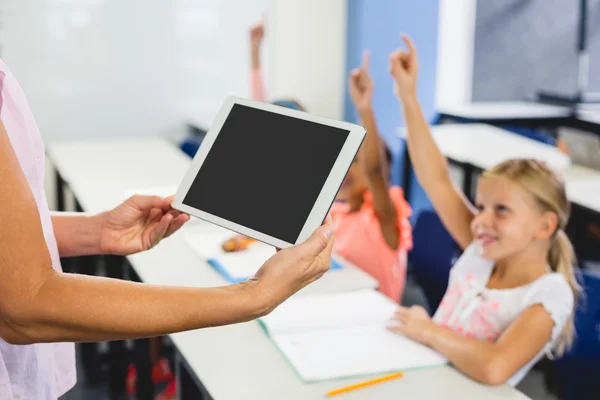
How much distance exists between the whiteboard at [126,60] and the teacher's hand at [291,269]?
11.1 ft

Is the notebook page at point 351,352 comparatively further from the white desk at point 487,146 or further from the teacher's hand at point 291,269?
the white desk at point 487,146

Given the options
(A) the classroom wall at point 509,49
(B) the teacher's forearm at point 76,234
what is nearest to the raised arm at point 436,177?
(B) the teacher's forearm at point 76,234

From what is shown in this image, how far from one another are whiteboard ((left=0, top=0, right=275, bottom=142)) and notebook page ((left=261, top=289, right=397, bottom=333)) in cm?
283

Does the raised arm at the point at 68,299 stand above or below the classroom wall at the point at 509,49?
below

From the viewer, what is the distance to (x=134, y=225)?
4.71ft

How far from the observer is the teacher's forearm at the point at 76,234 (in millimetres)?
1407

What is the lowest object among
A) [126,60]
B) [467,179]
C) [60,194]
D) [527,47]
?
[60,194]

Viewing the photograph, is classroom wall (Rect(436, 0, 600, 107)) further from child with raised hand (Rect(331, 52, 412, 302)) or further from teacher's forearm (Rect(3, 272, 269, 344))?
teacher's forearm (Rect(3, 272, 269, 344))

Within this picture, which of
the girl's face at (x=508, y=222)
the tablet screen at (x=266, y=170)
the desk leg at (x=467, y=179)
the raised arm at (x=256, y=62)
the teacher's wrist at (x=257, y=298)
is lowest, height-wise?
the desk leg at (x=467, y=179)

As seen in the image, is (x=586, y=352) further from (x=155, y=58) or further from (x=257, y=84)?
(x=155, y=58)

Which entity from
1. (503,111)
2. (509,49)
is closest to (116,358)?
(503,111)

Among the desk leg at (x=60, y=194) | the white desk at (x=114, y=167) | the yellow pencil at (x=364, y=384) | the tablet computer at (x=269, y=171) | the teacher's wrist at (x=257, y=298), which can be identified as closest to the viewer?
the teacher's wrist at (x=257, y=298)

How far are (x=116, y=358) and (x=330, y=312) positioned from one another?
4.14 feet

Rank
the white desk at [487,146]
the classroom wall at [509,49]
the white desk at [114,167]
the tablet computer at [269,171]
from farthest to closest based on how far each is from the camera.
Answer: the classroom wall at [509,49] < the white desk at [487,146] < the white desk at [114,167] < the tablet computer at [269,171]
